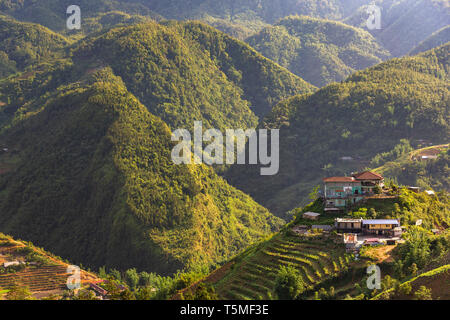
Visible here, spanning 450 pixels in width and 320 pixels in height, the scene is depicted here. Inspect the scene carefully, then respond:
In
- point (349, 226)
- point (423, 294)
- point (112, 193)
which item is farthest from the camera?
point (112, 193)

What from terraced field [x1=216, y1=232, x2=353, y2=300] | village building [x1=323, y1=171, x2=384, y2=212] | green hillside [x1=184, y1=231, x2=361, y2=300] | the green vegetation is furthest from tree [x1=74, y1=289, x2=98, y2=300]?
village building [x1=323, y1=171, x2=384, y2=212]

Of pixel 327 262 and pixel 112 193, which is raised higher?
pixel 112 193

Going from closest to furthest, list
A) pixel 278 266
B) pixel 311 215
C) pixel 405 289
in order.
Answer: pixel 405 289
pixel 278 266
pixel 311 215

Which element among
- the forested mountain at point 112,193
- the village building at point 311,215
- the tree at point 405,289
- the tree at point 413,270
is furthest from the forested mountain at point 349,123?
the tree at point 405,289

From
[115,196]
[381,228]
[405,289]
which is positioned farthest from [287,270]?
[115,196]

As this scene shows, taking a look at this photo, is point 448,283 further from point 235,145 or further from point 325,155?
point 235,145

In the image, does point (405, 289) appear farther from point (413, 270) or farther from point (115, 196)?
point (115, 196)

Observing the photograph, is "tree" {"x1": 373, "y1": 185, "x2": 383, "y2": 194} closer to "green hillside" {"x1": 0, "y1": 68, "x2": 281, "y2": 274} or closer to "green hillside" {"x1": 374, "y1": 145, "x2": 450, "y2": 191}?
"green hillside" {"x1": 0, "y1": 68, "x2": 281, "y2": 274}
